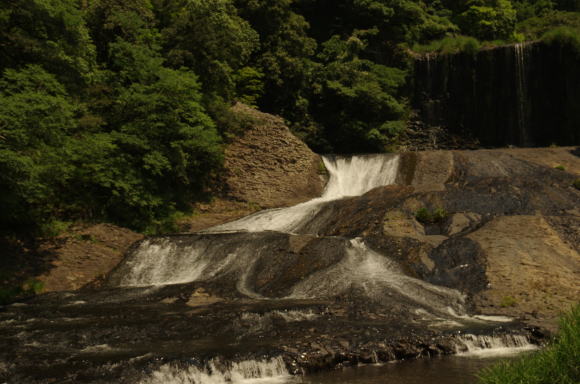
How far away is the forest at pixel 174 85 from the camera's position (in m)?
18.8

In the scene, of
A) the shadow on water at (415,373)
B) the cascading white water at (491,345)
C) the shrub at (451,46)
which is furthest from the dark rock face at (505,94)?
the shadow on water at (415,373)

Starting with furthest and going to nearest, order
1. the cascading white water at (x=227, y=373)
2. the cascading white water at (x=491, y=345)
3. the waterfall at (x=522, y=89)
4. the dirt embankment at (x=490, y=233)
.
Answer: the waterfall at (x=522, y=89) < the dirt embankment at (x=490, y=233) < the cascading white water at (x=491, y=345) < the cascading white water at (x=227, y=373)

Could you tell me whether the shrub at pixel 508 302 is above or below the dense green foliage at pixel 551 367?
below

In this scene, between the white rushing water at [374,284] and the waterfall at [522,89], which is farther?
the waterfall at [522,89]

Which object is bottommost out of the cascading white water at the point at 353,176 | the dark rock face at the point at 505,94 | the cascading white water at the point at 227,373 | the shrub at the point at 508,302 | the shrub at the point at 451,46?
the shrub at the point at 508,302

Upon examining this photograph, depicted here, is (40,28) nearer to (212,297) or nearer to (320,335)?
(212,297)

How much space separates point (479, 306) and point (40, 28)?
1850cm

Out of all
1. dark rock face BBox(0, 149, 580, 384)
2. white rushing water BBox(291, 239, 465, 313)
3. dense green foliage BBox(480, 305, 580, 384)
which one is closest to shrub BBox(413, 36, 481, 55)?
dark rock face BBox(0, 149, 580, 384)

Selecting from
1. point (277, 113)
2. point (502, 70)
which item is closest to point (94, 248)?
point (277, 113)

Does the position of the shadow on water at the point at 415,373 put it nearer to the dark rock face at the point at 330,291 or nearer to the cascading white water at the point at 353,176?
the dark rock face at the point at 330,291

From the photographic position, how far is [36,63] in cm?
1989

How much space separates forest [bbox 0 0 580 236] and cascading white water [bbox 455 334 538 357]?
43.5ft

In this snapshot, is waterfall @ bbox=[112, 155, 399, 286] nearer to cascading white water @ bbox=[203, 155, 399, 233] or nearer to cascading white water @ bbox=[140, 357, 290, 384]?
cascading white water @ bbox=[203, 155, 399, 233]

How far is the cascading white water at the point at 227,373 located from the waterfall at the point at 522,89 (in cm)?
3342
